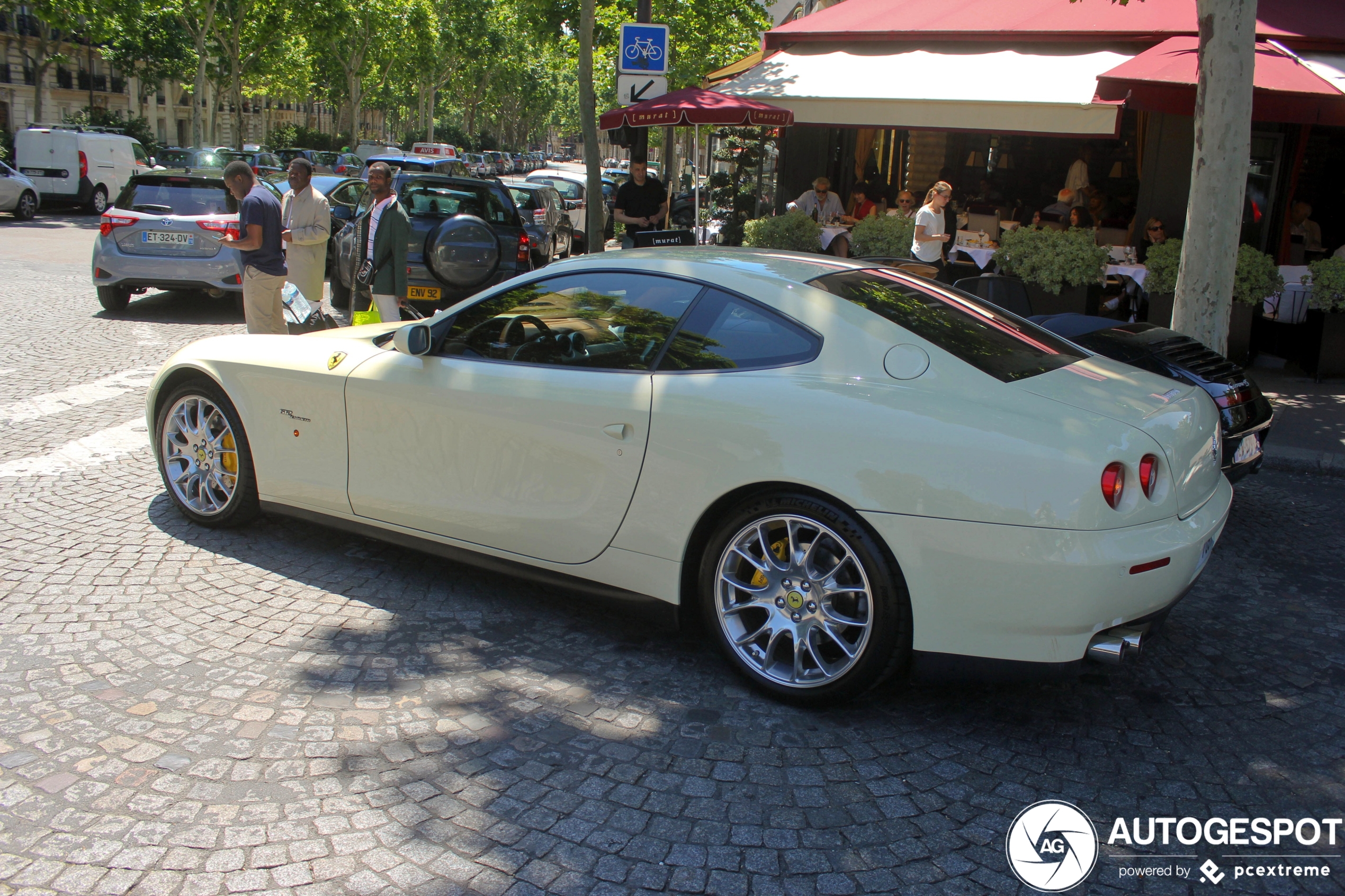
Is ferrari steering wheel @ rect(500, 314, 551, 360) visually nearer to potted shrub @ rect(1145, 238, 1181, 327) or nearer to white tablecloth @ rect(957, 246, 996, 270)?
potted shrub @ rect(1145, 238, 1181, 327)

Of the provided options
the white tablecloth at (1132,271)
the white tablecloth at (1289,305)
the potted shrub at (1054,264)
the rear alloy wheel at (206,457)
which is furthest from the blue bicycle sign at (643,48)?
the rear alloy wheel at (206,457)

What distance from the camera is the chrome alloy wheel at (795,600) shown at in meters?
3.44

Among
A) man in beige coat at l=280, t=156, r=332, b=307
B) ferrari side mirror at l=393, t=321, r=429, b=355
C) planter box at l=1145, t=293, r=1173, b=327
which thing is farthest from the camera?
planter box at l=1145, t=293, r=1173, b=327

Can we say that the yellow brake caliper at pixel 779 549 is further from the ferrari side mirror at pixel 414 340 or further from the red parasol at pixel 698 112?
the red parasol at pixel 698 112

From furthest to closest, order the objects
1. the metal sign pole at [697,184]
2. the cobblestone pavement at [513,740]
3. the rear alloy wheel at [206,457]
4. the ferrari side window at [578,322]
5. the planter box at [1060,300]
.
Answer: the metal sign pole at [697,184]
the planter box at [1060,300]
the rear alloy wheel at [206,457]
the ferrari side window at [578,322]
the cobblestone pavement at [513,740]

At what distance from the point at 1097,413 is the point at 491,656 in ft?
7.32

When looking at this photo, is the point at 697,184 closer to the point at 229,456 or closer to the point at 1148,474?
the point at 229,456

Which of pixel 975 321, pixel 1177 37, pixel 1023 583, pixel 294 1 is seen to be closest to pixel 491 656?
pixel 1023 583

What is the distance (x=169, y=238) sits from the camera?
11.3 meters

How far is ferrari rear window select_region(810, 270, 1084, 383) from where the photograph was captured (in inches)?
141

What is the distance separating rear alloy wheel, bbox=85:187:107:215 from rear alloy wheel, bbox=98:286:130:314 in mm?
17824

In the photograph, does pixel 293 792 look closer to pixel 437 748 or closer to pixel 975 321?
pixel 437 748

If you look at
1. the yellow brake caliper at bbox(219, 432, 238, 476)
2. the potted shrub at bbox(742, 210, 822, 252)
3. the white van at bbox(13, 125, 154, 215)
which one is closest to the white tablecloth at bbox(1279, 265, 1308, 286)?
the potted shrub at bbox(742, 210, 822, 252)

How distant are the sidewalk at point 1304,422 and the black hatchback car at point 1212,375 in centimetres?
167
